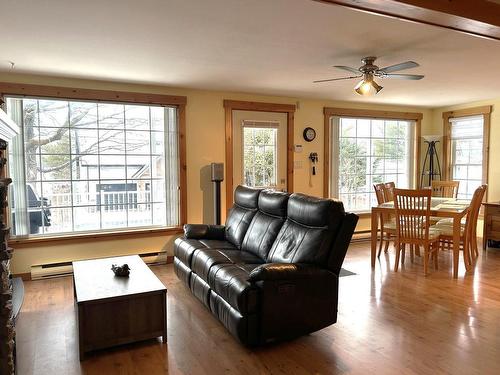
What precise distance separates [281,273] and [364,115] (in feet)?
14.5

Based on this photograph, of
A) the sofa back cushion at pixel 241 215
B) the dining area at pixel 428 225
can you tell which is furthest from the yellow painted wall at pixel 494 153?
the sofa back cushion at pixel 241 215

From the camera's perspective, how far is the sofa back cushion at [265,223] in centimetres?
339

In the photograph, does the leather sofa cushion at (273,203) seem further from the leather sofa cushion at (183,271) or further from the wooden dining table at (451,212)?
the wooden dining table at (451,212)

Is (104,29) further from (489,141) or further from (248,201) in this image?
(489,141)

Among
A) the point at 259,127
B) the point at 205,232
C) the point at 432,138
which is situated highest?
the point at 259,127

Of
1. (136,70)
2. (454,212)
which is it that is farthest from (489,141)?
(136,70)

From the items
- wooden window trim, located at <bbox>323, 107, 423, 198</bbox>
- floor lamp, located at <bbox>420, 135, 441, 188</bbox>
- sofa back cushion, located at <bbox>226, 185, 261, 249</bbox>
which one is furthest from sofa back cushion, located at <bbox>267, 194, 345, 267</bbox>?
floor lamp, located at <bbox>420, 135, 441, 188</bbox>

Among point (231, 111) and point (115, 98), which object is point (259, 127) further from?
point (115, 98)

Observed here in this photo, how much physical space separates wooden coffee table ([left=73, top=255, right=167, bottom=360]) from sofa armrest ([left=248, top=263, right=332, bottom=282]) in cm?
71

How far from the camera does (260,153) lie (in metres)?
5.51

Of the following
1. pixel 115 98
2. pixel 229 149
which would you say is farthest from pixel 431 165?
pixel 115 98

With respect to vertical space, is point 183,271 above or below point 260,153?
below

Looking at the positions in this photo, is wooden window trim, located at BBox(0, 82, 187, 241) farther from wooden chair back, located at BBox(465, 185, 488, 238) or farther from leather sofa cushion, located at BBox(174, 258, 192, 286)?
wooden chair back, located at BBox(465, 185, 488, 238)

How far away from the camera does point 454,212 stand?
164 inches
